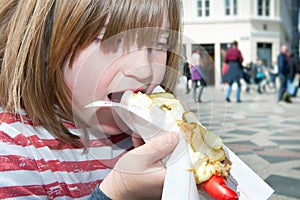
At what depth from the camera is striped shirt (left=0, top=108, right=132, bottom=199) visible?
2.66 ft

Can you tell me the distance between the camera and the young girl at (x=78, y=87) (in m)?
0.77

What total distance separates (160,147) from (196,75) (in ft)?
0.66

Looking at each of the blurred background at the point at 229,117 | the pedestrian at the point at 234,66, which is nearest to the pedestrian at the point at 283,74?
the pedestrian at the point at 234,66

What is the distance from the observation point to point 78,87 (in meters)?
0.81

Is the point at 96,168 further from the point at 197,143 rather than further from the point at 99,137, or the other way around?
the point at 197,143

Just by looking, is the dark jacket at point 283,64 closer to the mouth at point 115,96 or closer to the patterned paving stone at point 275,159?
the patterned paving stone at point 275,159

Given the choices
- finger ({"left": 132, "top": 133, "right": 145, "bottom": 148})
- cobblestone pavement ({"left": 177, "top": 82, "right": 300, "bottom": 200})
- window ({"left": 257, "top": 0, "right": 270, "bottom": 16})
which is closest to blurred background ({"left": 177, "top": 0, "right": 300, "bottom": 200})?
cobblestone pavement ({"left": 177, "top": 82, "right": 300, "bottom": 200})

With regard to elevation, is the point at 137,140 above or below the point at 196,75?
below

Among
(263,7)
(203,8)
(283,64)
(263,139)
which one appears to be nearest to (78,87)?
(203,8)

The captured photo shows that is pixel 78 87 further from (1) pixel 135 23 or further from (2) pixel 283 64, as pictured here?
(2) pixel 283 64

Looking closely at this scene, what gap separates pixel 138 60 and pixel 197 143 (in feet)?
0.59

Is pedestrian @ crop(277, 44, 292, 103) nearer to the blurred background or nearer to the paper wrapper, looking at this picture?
the blurred background

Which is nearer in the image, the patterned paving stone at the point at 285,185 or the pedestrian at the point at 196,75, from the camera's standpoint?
the pedestrian at the point at 196,75

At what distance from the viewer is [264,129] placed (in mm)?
5098
